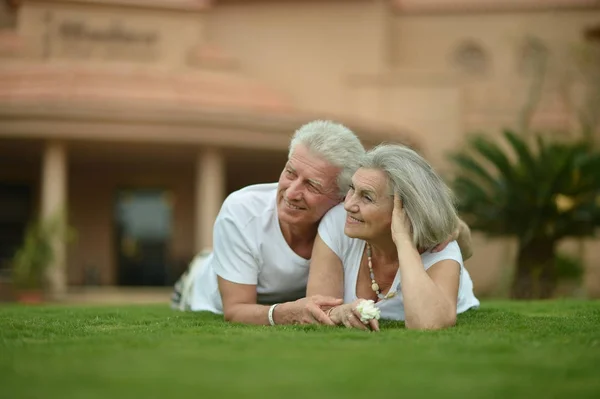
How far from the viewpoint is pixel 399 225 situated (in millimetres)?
4727

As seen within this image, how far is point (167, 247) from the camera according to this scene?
71.0 feet

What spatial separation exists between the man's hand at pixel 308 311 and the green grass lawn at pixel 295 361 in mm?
145

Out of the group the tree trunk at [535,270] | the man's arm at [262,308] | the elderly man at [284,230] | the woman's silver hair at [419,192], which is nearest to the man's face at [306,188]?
the elderly man at [284,230]

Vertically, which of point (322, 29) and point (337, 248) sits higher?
point (322, 29)

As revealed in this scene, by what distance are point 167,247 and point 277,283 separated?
1636 cm

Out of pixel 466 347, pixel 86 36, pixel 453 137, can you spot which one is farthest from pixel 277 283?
pixel 453 137

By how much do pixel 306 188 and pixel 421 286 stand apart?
0.97 meters

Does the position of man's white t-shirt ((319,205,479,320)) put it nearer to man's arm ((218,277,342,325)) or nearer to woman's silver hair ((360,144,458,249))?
woman's silver hair ((360,144,458,249))

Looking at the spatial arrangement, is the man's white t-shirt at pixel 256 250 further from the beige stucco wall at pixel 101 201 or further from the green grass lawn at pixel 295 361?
the beige stucco wall at pixel 101 201

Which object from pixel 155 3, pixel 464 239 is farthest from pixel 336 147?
pixel 155 3

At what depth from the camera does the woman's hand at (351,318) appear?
4491 millimetres

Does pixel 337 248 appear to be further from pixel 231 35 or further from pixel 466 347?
pixel 231 35

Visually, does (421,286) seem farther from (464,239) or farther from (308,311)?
(464,239)

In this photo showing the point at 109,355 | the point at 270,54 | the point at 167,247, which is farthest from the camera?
the point at 270,54
